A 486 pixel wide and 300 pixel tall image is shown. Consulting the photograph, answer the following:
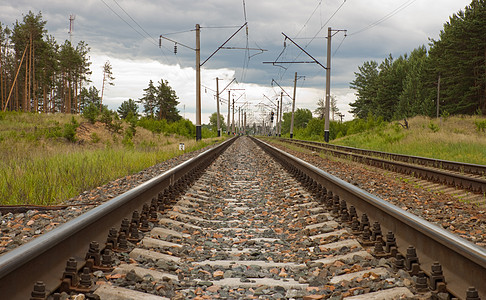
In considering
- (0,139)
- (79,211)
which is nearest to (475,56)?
(0,139)

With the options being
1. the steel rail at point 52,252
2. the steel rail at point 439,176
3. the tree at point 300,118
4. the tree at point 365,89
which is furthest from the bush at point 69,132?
the tree at point 300,118

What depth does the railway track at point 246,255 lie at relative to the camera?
2475 millimetres

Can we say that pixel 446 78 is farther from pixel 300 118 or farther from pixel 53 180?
pixel 300 118

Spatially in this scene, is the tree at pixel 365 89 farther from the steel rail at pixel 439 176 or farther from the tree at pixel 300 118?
the steel rail at pixel 439 176

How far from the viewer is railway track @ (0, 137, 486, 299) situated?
2.47 metres

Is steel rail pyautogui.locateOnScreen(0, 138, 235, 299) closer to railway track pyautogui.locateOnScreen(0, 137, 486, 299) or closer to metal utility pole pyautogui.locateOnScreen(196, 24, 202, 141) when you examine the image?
railway track pyautogui.locateOnScreen(0, 137, 486, 299)

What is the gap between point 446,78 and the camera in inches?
2101

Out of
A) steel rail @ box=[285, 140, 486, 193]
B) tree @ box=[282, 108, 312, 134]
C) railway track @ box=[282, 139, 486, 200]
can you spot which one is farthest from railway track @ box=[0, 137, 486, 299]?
tree @ box=[282, 108, 312, 134]

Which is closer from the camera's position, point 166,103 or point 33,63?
point 33,63

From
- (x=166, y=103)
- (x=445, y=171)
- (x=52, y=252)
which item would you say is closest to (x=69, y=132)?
(x=445, y=171)

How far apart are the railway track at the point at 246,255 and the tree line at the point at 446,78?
34993 millimetres

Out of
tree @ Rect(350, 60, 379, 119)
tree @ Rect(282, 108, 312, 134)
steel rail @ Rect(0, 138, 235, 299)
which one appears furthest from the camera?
tree @ Rect(282, 108, 312, 134)

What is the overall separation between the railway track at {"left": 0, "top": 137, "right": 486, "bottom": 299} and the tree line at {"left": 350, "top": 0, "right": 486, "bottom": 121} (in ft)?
115

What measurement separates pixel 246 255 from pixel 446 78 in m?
57.4
